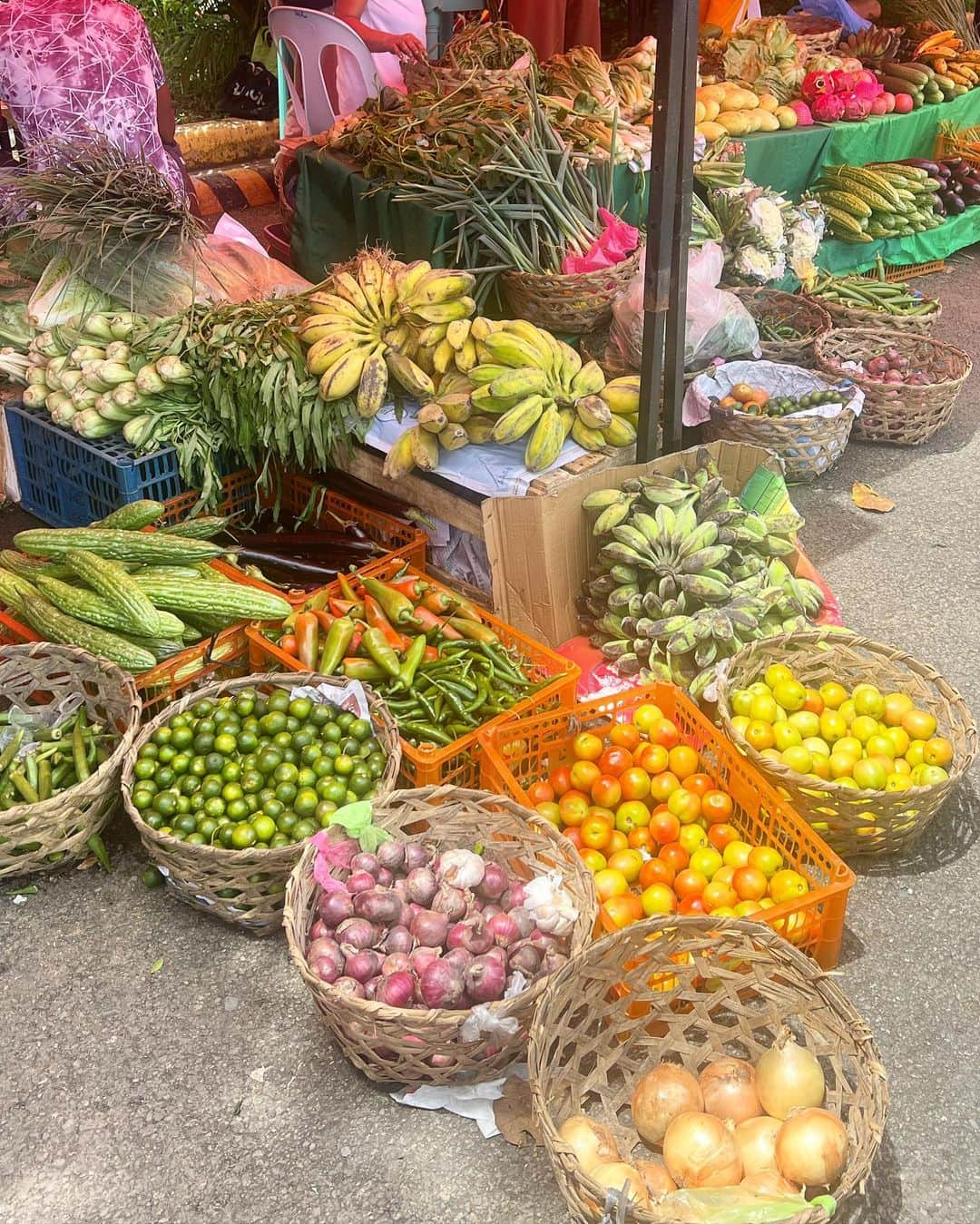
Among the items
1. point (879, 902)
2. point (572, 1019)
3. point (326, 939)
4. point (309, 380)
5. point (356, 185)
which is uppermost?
point (356, 185)

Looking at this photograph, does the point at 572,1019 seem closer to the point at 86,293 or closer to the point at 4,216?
the point at 86,293

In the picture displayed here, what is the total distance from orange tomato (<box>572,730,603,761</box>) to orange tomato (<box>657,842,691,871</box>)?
35cm

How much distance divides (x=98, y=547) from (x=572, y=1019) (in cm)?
207

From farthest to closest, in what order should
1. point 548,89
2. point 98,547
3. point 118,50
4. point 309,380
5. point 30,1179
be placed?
1. point 548,89
2. point 118,50
3. point 309,380
4. point 98,547
5. point 30,1179

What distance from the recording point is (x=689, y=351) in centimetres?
496

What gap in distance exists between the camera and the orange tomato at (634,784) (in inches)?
117

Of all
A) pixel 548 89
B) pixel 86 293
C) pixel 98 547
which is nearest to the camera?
pixel 98 547

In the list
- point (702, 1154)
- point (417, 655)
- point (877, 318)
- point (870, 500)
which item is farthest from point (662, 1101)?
point (877, 318)

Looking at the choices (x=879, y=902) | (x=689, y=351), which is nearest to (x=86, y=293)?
(x=689, y=351)

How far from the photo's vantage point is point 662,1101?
222 cm

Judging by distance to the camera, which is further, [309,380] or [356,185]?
[356,185]

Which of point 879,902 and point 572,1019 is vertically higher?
point 572,1019

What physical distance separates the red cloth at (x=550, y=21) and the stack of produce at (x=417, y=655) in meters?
5.33

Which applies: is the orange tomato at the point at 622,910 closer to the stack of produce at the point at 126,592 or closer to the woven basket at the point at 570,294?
the stack of produce at the point at 126,592
